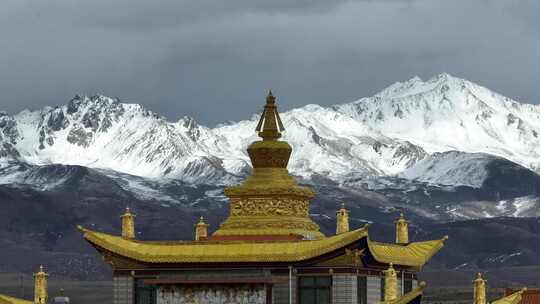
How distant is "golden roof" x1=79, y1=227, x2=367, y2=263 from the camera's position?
179ft

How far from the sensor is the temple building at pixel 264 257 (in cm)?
5447

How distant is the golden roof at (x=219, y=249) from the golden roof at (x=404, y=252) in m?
1.76

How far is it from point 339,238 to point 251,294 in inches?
128

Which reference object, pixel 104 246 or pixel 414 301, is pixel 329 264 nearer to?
pixel 414 301

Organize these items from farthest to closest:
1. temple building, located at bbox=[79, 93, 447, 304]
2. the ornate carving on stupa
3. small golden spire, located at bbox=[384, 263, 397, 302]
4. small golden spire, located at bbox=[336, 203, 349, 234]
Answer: small golden spire, located at bbox=[336, 203, 349, 234]
the ornate carving on stupa
temple building, located at bbox=[79, 93, 447, 304]
small golden spire, located at bbox=[384, 263, 397, 302]

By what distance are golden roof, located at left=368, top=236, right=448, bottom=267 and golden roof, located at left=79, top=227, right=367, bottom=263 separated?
69.3 inches

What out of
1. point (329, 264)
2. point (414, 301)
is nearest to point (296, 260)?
point (329, 264)

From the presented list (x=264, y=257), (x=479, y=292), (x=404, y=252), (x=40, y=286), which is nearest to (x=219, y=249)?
(x=264, y=257)

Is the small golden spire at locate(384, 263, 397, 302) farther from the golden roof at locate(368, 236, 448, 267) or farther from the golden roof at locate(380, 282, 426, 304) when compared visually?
the golden roof at locate(368, 236, 448, 267)

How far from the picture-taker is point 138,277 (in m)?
56.8

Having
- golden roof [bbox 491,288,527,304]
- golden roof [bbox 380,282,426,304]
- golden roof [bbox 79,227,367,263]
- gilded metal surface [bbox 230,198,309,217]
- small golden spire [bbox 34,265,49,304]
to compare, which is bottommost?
golden roof [bbox 380,282,426,304]

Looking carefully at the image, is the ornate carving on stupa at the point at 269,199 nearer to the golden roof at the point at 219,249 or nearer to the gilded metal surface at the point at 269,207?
the gilded metal surface at the point at 269,207

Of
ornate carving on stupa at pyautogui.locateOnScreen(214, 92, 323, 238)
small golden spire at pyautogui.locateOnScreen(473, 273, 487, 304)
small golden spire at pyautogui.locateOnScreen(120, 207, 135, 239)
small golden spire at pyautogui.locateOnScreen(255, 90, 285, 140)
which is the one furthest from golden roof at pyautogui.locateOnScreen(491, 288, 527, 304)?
small golden spire at pyautogui.locateOnScreen(120, 207, 135, 239)

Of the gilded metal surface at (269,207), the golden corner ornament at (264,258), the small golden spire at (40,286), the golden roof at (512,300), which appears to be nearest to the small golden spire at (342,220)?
the golden corner ornament at (264,258)
